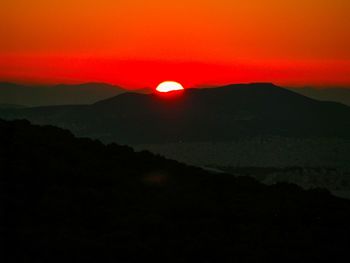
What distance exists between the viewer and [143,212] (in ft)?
61.1

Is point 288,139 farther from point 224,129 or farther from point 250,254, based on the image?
point 250,254

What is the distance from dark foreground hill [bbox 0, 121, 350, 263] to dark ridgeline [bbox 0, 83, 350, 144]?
93.8 meters

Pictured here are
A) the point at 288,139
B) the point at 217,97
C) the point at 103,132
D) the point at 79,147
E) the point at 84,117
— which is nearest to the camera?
the point at 79,147

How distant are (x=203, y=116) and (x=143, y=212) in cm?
14193

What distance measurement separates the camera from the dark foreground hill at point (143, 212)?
610 inches

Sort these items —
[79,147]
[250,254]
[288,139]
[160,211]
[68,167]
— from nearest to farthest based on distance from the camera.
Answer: [250,254] < [160,211] < [68,167] < [79,147] < [288,139]

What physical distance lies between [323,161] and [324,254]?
249 feet

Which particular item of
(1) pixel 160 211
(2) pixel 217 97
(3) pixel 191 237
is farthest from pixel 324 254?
(2) pixel 217 97

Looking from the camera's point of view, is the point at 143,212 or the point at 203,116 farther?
the point at 203,116

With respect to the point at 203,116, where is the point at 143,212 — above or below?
below

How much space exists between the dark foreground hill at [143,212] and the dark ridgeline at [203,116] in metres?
93.8

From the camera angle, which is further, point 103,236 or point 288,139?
point 288,139

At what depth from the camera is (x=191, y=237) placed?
16.7m

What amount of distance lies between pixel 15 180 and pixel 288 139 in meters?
107
